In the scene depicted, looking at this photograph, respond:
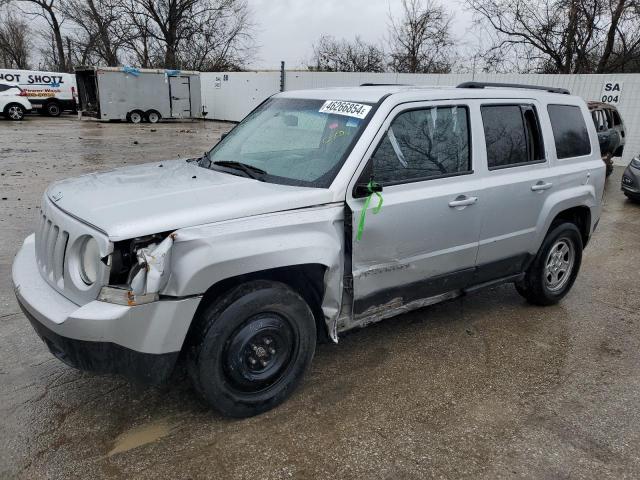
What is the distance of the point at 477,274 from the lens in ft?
13.4

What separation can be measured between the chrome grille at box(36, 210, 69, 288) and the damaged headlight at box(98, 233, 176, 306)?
0.44m

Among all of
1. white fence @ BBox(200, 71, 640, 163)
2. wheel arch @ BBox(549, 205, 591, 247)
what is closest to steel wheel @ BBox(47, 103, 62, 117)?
white fence @ BBox(200, 71, 640, 163)

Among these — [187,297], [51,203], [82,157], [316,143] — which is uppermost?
[316,143]

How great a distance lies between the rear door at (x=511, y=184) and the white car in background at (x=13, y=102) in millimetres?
28368

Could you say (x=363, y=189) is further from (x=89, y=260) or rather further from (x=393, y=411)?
(x=89, y=260)

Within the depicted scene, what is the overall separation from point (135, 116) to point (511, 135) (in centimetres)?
2705

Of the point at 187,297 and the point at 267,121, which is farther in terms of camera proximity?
the point at 267,121

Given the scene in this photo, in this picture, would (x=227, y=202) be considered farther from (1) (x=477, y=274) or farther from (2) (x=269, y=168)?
(1) (x=477, y=274)

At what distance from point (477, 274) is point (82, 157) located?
1363 centimetres

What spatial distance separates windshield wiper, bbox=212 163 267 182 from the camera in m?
3.36

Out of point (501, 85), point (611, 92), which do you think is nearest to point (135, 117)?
point (611, 92)

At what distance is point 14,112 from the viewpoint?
26.6 metres

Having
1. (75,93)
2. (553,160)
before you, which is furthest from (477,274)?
(75,93)

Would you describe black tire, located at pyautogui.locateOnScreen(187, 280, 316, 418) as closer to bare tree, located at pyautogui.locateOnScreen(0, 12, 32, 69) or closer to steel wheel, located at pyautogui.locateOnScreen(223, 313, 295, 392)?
steel wheel, located at pyautogui.locateOnScreen(223, 313, 295, 392)
